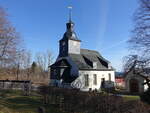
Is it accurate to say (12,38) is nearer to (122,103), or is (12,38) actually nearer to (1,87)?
(1,87)

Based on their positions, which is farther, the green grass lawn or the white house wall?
the white house wall

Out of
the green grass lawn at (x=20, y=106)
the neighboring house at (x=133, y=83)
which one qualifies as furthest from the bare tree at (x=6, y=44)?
the neighboring house at (x=133, y=83)

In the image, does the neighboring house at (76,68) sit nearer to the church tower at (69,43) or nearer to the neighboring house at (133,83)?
the church tower at (69,43)

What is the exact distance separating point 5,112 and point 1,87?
48.3 ft

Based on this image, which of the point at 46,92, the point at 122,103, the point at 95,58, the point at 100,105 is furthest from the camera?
the point at 95,58

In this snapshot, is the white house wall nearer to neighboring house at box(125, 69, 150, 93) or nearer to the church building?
the church building

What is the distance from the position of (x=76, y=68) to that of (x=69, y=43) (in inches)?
231

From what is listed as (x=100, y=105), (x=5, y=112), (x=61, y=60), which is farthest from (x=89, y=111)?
(x=61, y=60)

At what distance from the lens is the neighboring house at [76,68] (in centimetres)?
2897

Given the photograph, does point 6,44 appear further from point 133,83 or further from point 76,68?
point 133,83

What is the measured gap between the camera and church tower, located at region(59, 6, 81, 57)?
3164 cm

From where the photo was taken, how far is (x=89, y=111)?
1039 centimetres

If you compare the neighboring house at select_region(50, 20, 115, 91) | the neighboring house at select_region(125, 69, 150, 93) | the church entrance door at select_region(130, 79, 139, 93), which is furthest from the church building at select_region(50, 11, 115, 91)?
the church entrance door at select_region(130, 79, 139, 93)

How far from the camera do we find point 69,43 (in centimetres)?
3162
